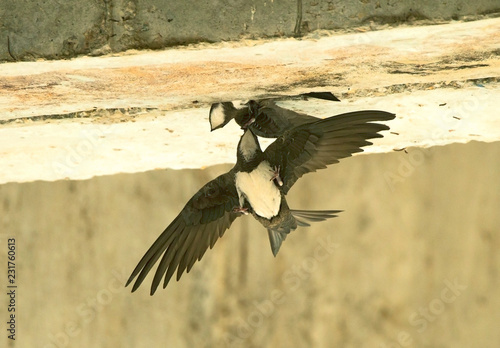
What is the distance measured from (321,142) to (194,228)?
13.3 inches

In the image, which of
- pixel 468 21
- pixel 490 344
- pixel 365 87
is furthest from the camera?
pixel 490 344

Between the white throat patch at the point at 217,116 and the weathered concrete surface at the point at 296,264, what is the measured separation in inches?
45.4

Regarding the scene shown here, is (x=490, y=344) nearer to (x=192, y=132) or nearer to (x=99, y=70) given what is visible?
(x=192, y=132)

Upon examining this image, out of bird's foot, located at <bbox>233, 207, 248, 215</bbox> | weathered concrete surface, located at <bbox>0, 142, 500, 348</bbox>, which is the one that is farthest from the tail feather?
weathered concrete surface, located at <bbox>0, 142, 500, 348</bbox>

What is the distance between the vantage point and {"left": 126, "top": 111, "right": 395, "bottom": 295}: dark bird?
137cm

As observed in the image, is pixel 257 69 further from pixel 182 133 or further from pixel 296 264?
pixel 296 264

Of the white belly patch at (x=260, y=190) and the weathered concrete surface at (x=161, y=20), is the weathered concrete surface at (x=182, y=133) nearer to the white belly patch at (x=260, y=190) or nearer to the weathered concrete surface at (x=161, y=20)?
the white belly patch at (x=260, y=190)

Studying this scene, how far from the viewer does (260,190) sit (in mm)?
1437

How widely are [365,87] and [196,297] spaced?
143 centimetres

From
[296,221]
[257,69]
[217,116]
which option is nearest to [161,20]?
[257,69]

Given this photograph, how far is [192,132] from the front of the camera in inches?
66.7

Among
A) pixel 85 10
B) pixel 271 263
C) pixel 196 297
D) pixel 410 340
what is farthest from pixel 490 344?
pixel 85 10

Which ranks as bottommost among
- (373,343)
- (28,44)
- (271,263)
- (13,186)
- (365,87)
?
(373,343)

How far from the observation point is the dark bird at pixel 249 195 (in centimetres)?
137
